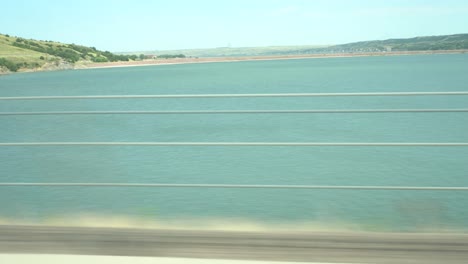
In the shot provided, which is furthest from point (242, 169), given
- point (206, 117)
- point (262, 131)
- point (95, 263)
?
point (206, 117)

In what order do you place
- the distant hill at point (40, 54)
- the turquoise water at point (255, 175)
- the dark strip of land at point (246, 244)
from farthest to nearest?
the distant hill at point (40, 54), the turquoise water at point (255, 175), the dark strip of land at point (246, 244)

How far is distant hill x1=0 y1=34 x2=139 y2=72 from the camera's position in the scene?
5100cm

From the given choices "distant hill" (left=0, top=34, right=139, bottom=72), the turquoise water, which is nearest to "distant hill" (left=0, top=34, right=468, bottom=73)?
"distant hill" (left=0, top=34, right=139, bottom=72)

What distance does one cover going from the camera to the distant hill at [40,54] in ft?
167

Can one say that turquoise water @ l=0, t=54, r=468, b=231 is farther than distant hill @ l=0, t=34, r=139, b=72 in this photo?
No

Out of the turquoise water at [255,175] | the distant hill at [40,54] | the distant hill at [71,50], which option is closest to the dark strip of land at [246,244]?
the turquoise water at [255,175]

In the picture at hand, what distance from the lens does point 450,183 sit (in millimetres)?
5016

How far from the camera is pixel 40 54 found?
60.2m

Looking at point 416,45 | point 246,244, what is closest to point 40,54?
point 416,45

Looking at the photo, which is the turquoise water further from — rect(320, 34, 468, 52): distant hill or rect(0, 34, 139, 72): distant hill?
rect(0, 34, 139, 72): distant hill

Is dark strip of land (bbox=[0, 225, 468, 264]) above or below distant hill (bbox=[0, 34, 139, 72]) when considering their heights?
above

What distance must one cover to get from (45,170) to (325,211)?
2161 millimetres

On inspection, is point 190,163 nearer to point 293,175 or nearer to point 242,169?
point 242,169

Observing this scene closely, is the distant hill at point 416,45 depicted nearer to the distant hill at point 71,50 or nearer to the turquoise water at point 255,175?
the distant hill at point 71,50
